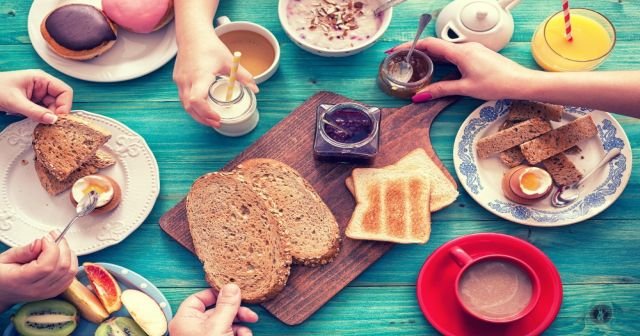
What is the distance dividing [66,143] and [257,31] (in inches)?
24.0

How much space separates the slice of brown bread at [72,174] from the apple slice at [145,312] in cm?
35

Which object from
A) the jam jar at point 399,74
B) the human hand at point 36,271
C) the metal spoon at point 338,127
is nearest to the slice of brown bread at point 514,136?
the jam jar at point 399,74

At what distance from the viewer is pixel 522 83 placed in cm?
174

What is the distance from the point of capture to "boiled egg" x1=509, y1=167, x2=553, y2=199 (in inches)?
68.3

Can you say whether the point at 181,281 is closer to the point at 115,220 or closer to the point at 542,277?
the point at 115,220

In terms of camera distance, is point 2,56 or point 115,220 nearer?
point 115,220

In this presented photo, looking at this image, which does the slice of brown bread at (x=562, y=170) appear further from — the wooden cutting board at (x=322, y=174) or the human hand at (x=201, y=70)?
the human hand at (x=201, y=70)

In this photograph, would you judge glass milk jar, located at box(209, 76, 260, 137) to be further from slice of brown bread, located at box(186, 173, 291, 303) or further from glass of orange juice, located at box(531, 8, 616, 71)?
glass of orange juice, located at box(531, 8, 616, 71)

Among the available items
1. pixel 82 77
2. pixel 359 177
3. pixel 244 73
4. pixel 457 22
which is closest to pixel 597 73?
pixel 457 22

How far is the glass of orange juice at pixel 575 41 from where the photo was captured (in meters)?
1.84

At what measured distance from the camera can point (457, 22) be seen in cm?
183

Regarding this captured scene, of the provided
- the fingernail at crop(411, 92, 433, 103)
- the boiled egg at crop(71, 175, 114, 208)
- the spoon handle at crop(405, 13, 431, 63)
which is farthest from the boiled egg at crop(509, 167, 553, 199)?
the boiled egg at crop(71, 175, 114, 208)

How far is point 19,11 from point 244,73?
794mm

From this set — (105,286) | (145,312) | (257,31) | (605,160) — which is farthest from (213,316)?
(605,160)
